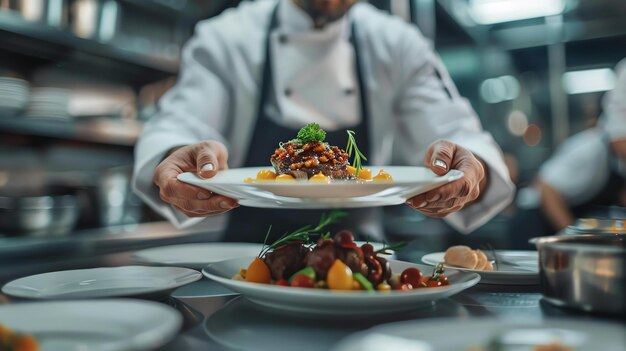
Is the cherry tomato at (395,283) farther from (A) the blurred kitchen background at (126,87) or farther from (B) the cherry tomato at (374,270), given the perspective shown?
(A) the blurred kitchen background at (126,87)

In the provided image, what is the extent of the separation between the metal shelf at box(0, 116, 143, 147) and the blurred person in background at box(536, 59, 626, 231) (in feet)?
8.33

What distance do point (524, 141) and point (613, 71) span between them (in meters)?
1.21

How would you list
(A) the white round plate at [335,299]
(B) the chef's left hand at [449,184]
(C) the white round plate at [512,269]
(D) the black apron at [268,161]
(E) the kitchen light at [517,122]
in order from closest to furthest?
(A) the white round plate at [335,299] → (C) the white round plate at [512,269] → (B) the chef's left hand at [449,184] → (D) the black apron at [268,161] → (E) the kitchen light at [517,122]

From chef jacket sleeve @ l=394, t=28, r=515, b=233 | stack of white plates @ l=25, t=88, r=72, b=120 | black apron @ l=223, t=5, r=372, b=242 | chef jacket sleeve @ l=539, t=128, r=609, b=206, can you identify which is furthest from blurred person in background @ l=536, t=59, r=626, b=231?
stack of white plates @ l=25, t=88, r=72, b=120

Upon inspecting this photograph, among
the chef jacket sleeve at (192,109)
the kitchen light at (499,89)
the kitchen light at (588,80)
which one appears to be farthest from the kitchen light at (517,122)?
the chef jacket sleeve at (192,109)

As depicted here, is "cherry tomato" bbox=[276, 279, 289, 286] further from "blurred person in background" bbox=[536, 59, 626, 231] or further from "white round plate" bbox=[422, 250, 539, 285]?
"blurred person in background" bbox=[536, 59, 626, 231]

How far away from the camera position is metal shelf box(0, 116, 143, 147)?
2.33 meters

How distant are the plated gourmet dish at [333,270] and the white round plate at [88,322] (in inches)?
6.6

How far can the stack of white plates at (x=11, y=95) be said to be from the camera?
7.34 feet

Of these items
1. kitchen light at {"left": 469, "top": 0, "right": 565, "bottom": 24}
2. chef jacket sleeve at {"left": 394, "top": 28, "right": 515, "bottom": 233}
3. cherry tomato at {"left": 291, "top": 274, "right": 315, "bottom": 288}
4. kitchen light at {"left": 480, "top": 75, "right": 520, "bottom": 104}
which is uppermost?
kitchen light at {"left": 469, "top": 0, "right": 565, "bottom": 24}

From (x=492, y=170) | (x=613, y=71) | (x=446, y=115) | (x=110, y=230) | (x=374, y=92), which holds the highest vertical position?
(x=613, y=71)

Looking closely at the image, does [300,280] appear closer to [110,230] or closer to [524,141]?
[110,230]

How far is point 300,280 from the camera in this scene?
62 cm

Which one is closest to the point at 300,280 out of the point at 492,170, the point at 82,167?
the point at 492,170
